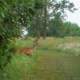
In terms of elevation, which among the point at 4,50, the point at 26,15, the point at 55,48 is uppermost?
the point at 26,15

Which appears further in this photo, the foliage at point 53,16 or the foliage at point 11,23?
the foliage at point 53,16

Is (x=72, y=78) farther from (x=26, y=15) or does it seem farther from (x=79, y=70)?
(x=26, y=15)

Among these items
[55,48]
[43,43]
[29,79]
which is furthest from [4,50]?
Result: [43,43]

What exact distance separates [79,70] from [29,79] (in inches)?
128

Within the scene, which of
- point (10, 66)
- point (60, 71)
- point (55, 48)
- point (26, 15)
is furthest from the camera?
point (55, 48)

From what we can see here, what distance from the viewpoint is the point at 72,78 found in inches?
399

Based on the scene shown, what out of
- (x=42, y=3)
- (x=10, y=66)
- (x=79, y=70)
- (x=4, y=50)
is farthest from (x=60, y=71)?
(x=4, y=50)

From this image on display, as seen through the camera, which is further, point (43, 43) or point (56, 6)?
point (56, 6)

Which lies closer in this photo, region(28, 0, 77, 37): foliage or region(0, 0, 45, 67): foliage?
region(0, 0, 45, 67): foliage

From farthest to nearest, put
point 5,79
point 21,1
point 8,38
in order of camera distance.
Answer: point 5,79 < point 21,1 < point 8,38

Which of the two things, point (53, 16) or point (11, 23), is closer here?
point (11, 23)

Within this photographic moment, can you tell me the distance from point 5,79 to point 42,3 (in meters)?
3.02

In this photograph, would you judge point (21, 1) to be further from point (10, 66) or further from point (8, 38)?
point (10, 66)

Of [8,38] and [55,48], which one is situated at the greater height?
[8,38]
